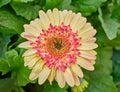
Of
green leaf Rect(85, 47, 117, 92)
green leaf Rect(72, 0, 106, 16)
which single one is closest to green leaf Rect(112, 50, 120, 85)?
green leaf Rect(85, 47, 117, 92)

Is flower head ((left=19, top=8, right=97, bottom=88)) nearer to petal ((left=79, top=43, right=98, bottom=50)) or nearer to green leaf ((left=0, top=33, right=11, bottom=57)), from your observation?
petal ((left=79, top=43, right=98, bottom=50))

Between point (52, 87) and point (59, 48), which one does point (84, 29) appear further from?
point (52, 87)

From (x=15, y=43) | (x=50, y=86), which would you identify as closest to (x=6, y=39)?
(x=15, y=43)

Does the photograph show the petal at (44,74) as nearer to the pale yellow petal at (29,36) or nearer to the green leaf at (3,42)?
the pale yellow petal at (29,36)

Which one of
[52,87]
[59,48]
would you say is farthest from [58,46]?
[52,87]

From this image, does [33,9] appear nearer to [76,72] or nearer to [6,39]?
[6,39]
